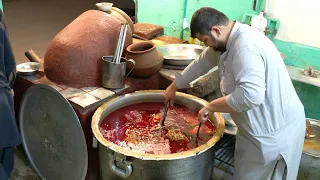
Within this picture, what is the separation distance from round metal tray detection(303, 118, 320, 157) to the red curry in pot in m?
0.89

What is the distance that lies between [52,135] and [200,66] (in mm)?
1478

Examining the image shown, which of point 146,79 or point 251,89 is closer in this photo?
point 251,89

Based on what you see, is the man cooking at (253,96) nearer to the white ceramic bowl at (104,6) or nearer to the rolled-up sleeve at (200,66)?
the rolled-up sleeve at (200,66)

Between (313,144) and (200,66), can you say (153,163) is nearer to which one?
(200,66)

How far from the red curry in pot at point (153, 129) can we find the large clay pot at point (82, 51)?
1.61 ft

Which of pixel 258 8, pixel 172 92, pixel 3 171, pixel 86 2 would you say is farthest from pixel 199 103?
pixel 86 2

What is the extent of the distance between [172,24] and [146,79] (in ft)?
4.30

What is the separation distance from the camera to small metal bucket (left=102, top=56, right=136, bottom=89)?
2994mm

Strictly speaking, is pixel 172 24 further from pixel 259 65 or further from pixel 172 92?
pixel 259 65

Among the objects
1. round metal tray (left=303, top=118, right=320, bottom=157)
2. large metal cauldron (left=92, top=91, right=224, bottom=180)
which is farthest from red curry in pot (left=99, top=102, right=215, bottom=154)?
round metal tray (left=303, top=118, right=320, bottom=157)

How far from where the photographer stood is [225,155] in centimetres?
359

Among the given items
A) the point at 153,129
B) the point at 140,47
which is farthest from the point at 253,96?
the point at 140,47

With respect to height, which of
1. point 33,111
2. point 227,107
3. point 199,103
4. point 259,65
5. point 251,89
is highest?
point 259,65

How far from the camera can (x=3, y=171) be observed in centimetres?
287
